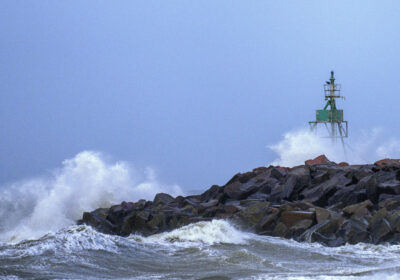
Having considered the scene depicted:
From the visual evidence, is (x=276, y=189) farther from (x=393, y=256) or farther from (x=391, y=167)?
(x=393, y=256)

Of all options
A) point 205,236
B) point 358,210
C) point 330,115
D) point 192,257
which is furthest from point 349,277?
point 330,115

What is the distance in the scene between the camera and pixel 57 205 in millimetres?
16688

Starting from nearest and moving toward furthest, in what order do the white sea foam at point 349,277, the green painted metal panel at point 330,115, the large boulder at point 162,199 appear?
1. the white sea foam at point 349,277
2. the large boulder at point 162,199
3. the green painted metal panel at point 330,115

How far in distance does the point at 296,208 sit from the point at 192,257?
3.28m

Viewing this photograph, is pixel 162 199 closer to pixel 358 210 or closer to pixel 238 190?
pixel 238 190

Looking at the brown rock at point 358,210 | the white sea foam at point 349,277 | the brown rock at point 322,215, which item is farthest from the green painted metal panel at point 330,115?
the white sea foam at point 349,277

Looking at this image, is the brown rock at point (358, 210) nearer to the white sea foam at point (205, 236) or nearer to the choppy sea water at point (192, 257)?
the choppy sea water at point (192, 257)

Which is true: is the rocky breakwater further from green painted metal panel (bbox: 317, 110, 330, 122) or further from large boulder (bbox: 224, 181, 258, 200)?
green painted metal panel (bbox: 317, 110, 330, 122)

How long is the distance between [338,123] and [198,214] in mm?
11418

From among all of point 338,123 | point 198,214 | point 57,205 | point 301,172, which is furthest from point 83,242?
point 338,123

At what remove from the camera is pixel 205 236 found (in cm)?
880

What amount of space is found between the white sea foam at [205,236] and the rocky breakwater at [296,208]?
3.10 ft

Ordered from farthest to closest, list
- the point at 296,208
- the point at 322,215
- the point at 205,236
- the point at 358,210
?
the point at 296,208 < the point at 358,210 < the point at 322,215 < the point at 205,236

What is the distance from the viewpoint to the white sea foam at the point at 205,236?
8.69m
